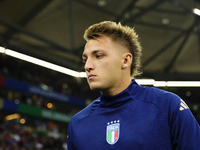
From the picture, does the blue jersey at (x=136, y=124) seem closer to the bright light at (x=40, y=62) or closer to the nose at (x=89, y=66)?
the nose at (x=89, y=66)

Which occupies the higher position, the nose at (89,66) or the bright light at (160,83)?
→ the bright light at (160,83)

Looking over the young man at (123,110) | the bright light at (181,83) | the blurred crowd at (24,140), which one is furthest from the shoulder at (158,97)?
the bright light at (181,83)

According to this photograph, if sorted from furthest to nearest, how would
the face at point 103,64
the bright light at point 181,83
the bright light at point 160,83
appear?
the bright light at point 181,83 → the bright light at point 160,83 → the face at point 103,64

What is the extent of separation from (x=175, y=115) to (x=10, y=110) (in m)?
14.9

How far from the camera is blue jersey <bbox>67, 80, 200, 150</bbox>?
1.54 m

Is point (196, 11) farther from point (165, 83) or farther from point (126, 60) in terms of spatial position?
point (126, 60)

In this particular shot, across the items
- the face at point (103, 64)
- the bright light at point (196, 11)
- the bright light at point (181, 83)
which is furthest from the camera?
A: the bright light at point (181, 83)

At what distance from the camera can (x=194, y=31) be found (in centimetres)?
1393

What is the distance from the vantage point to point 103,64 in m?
1.75

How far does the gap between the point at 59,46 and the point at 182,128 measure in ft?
37.0

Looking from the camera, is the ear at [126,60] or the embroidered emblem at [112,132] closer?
the embroidered emblem at [112,132]

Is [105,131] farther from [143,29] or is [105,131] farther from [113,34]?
[143,29]

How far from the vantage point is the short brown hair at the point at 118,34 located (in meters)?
1.84

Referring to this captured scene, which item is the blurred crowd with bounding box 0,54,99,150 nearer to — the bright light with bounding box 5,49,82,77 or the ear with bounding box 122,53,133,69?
the bright light with bounding box 5,49,82,77
